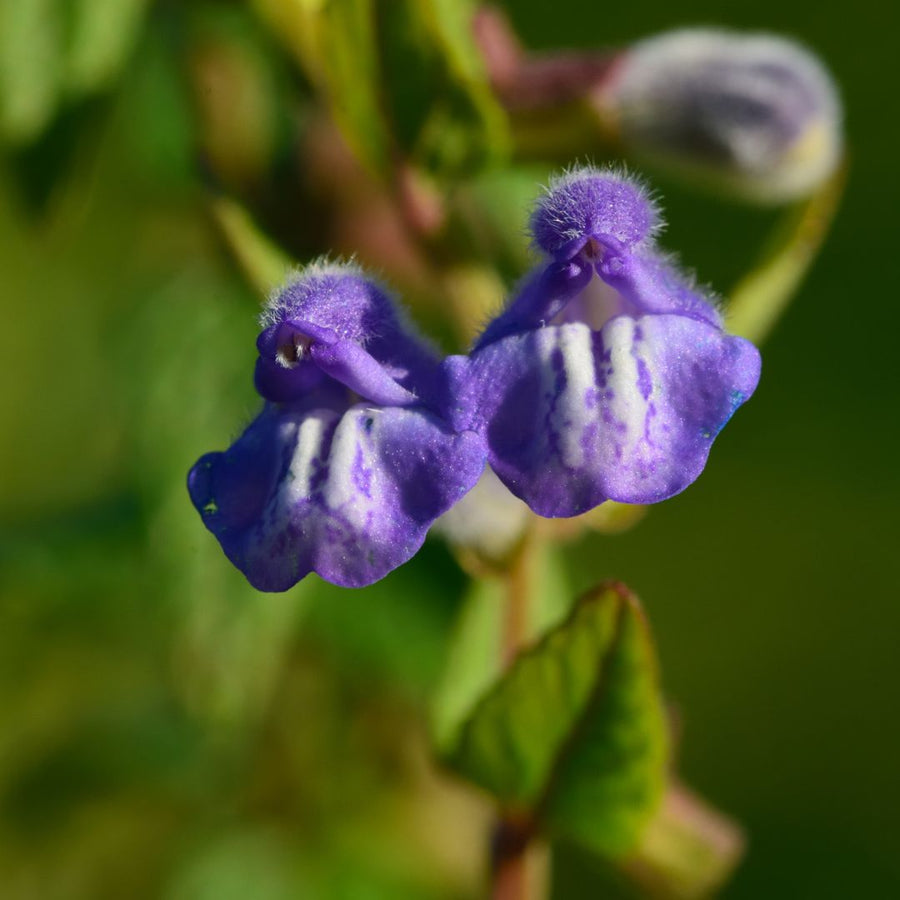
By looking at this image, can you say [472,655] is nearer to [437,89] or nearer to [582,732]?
[582,732]

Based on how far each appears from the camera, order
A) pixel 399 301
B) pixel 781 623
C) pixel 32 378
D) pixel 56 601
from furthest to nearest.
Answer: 1. pixel 781 623
2. pixel 32 378
3. pixel 56 601
4. pixel 399 301

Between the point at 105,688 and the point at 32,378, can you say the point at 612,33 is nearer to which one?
the point at 32,378

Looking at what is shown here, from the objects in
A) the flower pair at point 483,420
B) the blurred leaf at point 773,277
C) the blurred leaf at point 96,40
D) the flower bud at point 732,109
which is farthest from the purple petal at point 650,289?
the blurred leaf at point 96,40

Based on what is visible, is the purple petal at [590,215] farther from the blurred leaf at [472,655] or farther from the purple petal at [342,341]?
the blurred leaf at [472,655]

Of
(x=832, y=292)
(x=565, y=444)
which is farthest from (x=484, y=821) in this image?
(x=832, y=292)

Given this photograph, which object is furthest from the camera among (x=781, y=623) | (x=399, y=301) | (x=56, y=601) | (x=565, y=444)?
(x=781, y=623)
